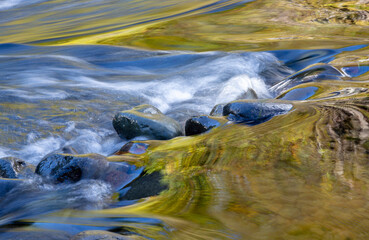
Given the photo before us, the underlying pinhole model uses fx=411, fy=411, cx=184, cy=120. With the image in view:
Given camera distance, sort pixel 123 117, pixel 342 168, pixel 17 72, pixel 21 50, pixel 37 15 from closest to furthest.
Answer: pixel 342 168
pixel 123 117
pixel 17 72
pixel 21 50
pixel 37 15

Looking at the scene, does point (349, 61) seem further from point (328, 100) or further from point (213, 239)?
point (213, 239)

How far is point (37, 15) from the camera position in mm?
11477

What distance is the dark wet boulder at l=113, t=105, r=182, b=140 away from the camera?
3512mm

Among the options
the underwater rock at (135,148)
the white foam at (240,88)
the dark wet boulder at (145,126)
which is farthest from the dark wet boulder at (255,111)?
the white foam at (240,88)

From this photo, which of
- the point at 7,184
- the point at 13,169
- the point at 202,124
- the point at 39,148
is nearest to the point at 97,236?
the point at 7,184

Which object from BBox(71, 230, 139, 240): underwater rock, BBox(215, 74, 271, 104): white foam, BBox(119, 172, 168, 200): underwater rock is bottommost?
BBox(215, 74, 271, 104): white foam

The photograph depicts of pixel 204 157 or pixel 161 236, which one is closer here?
pixel 161 236

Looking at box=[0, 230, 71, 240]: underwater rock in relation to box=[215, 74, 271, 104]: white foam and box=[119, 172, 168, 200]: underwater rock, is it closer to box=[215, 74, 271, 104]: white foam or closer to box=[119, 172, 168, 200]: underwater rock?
box=[119, 172, 168, 200]: underwater rock

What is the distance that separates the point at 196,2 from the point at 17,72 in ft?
17.8

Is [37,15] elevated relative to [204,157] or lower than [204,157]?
elevated

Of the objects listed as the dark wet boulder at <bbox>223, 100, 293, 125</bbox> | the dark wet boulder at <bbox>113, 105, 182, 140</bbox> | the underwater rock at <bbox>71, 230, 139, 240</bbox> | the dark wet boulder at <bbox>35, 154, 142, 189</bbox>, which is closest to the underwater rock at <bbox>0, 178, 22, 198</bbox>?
the dark wet boulder at <bbox>35, 154, 142, 189</bbox>

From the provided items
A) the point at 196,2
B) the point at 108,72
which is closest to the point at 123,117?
the point at 108,72

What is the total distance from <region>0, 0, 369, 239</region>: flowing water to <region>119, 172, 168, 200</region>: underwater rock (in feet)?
0.15

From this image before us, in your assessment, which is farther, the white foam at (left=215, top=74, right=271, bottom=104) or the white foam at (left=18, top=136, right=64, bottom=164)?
the white foam at (left=215, top=74, right=271, bottom=104)
